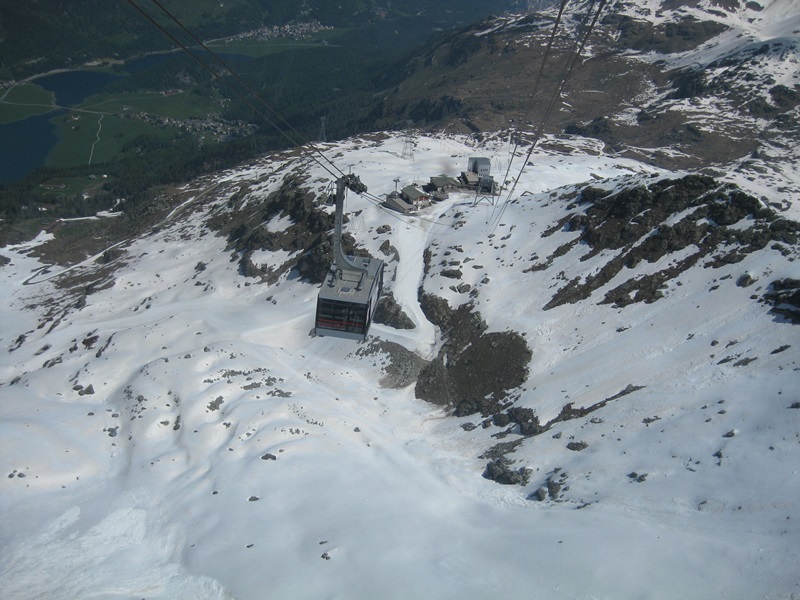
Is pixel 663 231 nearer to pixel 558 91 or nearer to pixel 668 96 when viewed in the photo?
pixel 558 91

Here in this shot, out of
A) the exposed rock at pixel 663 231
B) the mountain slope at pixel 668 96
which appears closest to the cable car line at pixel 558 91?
the exposed rock at pixel 663 231

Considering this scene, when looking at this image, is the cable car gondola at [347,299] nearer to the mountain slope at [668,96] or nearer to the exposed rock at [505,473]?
the exposed rock at [505,473]

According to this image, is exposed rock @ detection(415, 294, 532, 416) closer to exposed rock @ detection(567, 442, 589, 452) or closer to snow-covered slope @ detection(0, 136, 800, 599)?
snow-covered slope @ detection(0, 136, 800, 599)

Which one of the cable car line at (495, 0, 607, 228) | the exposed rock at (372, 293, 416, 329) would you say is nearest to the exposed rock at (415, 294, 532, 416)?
the exposed rock at (372, 293, 416, 329)

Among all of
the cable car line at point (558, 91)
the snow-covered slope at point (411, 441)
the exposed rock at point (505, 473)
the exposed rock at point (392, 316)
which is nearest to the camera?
the cable car line at point (558, 91)

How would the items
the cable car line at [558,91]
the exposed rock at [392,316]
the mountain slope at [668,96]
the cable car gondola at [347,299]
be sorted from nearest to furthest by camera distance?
the cable car line at [558,91] < the cable car gondola at [347,299] < the exposed rock at [392,316] < the mountain slope at [668,96]

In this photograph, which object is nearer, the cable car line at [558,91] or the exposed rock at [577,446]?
the cable car line at [558,91]

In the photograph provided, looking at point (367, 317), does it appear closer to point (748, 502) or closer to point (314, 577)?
point (314, 577)
